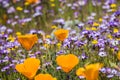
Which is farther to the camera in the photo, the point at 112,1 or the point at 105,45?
the point at 112,1

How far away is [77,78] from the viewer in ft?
13.0

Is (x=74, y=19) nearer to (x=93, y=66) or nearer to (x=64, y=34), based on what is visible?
(x=64, y=34)

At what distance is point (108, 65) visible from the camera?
4.10m

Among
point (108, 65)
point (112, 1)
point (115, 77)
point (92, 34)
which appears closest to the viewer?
point (115, 77)

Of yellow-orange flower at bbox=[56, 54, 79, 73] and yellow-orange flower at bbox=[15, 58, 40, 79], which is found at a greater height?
yellow-orange flower at bbox=[56, 54, 79, 73]

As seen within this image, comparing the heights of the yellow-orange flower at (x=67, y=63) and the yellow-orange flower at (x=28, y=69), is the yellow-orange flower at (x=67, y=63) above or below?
above

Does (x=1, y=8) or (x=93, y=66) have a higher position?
(x=93, y=66)

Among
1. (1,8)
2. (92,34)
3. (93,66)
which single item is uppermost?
(93,66)

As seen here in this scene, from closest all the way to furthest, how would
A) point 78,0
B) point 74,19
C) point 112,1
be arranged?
1. point 112,1
2. point 74,19
3. point 78,0

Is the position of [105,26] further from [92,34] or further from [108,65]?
[108,65]

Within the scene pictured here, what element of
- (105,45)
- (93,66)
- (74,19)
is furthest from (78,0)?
(93,66)

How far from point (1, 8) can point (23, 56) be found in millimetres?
3345

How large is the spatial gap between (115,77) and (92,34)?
76cm

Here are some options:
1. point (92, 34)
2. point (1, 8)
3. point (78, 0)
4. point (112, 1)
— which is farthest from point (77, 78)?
point (1, 8)
